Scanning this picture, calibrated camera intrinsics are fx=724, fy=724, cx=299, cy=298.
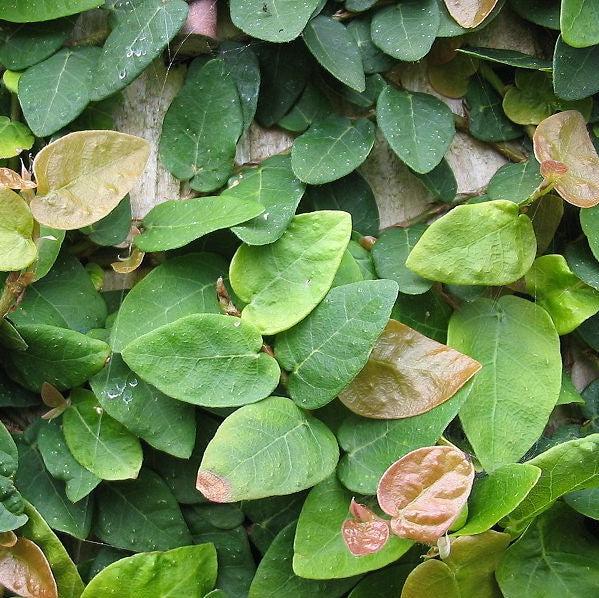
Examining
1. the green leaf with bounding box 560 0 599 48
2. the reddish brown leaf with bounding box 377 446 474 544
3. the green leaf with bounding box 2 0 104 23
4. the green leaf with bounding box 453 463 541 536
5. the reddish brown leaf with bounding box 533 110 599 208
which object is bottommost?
the green leaf with bounding box 453 463 541 536

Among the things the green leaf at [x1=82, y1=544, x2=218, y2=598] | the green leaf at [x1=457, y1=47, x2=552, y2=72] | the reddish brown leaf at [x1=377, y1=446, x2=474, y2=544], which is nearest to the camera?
the reddish brown leaf at [x1=377, y1=446, x2=474, y2=544]

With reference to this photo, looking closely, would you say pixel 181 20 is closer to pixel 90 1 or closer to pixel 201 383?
pixel 90 1

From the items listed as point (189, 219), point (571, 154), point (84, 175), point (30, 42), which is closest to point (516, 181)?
point (571, 154)

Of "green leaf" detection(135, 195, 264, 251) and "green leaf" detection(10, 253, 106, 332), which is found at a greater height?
"green leaf" detection(135, 195, 264, 251)

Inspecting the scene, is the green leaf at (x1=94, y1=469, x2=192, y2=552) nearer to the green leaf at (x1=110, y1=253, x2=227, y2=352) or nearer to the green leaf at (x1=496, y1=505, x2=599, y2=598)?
the green leaf at (x1=110, y1=253, x2=227, y2=352)

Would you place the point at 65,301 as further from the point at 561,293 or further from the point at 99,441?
the point at 561,293

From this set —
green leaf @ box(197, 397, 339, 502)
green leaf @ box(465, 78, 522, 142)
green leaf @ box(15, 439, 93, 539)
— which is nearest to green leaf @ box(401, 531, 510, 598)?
green leaf @ box(197, 397, 339, 502)
